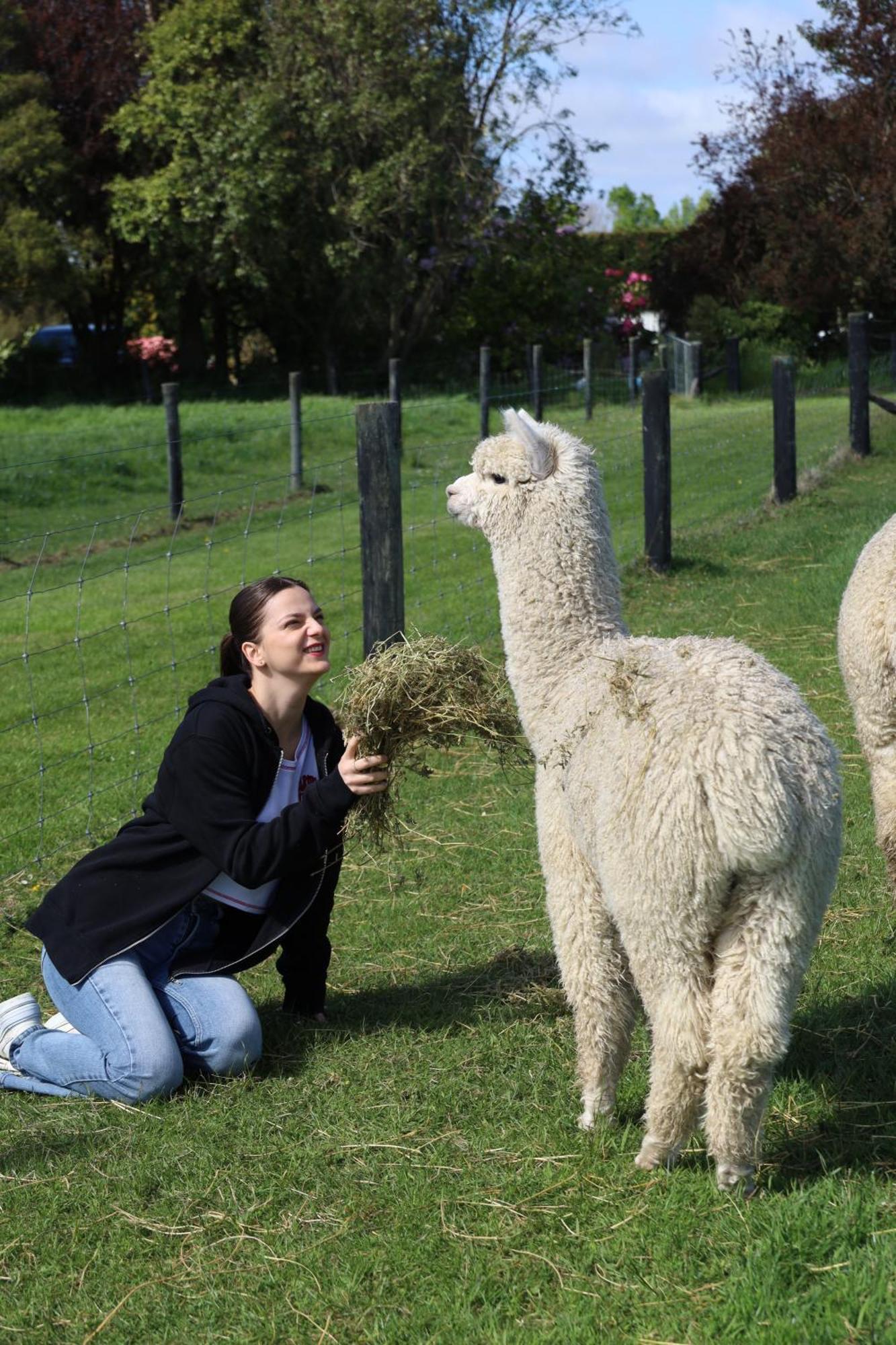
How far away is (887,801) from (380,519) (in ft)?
7.88

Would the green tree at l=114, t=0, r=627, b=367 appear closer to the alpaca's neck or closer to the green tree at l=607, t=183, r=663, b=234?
the alpaca's neck

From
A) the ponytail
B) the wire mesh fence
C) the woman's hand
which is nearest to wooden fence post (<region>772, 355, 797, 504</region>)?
the wire mesh fence

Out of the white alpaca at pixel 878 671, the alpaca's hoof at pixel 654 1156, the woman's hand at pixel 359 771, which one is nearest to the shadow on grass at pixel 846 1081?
the alpaca's hoof at pixel 654 1156

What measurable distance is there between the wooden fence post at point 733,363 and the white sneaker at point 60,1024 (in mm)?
24756

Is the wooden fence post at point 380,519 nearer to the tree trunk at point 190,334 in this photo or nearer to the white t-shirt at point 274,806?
the white t-shirt at point 274,806

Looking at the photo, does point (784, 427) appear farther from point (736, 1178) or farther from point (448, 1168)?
point (736, 1178)

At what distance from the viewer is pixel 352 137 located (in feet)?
84.9

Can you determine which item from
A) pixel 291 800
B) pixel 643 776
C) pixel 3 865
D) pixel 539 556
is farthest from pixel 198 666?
pixel 643 776

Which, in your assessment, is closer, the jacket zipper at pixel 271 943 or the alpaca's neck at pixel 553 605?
the alpaca's neck at pixel 553 605

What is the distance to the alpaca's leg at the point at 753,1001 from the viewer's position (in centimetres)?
274

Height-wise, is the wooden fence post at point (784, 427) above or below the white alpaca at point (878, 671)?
above

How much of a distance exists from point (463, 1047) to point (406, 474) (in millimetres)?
14051

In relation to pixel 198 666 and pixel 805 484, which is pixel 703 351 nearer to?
pixel 805 484

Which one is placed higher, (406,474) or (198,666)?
(406,474)
